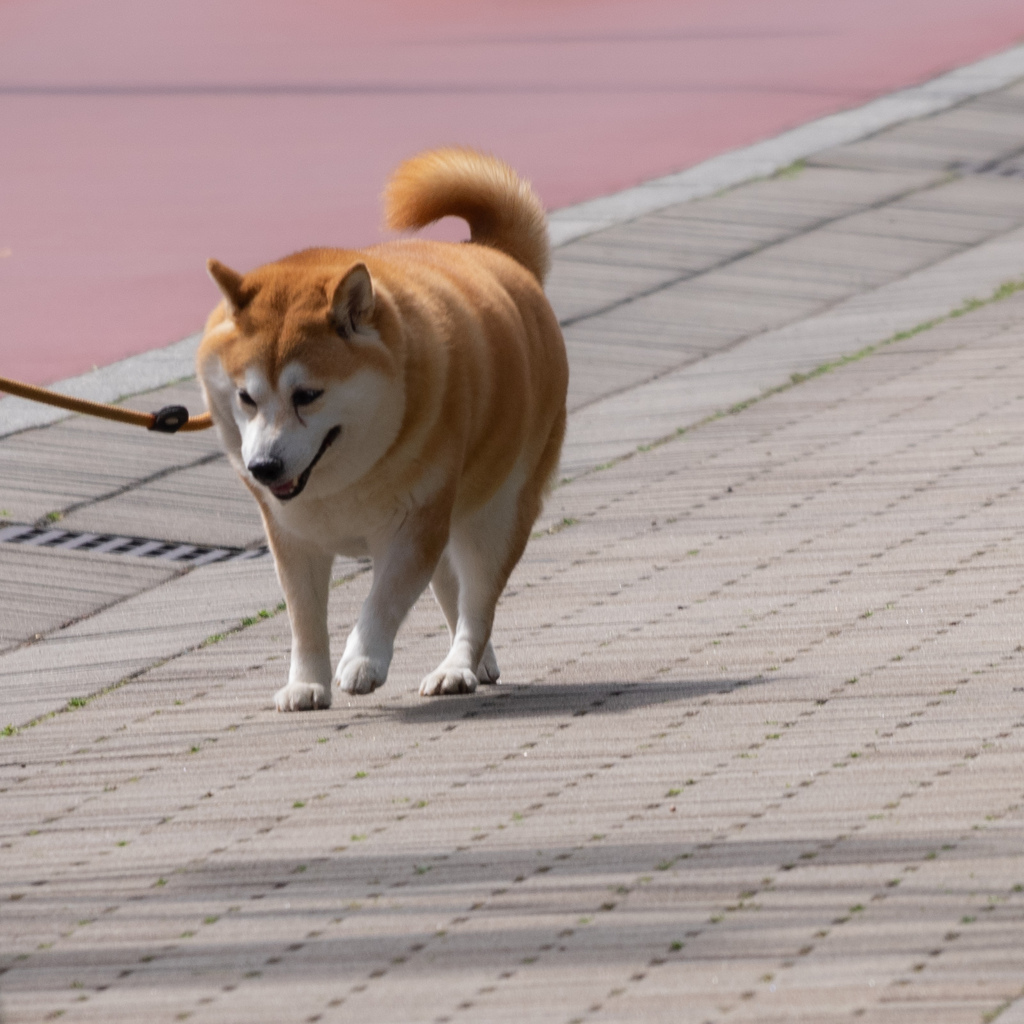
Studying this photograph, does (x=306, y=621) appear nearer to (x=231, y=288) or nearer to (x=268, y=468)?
(x=268, y=468)

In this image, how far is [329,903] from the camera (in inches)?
144

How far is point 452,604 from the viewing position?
5.41 metres

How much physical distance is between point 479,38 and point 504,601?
15.1m

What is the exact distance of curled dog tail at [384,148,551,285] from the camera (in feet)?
18.0

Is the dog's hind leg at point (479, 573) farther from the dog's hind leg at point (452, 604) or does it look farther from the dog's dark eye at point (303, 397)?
the dog's dark eye at point (303, 397)

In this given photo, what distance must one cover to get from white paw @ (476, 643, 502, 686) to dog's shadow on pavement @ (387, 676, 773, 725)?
0.20ft

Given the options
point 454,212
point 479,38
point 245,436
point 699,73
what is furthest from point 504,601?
point 479,38

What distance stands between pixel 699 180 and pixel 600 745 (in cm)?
844

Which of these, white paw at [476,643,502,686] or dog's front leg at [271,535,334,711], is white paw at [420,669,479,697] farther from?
dog's front leg at [271,535,334,711]

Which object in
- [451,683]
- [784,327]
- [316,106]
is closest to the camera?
[451,683]

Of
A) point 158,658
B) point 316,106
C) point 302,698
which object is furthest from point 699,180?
point 302,698

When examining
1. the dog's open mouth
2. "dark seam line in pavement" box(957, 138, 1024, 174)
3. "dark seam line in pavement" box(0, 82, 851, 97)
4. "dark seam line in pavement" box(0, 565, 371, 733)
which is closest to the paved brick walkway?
"dark seam line in pavement" box(0, 565, 371, 733)

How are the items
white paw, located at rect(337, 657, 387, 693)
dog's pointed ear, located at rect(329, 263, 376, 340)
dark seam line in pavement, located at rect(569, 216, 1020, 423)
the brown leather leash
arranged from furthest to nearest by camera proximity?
dark seam line in pavement, located at rect(569, 216, 1020, 423), the brown leather leash, white paw, located at rect(337, 657, 387, 693), dog's pointed ear, located at rect(329, 263, 376, 340)

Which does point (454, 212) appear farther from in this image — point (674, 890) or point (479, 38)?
point (479, 38)
